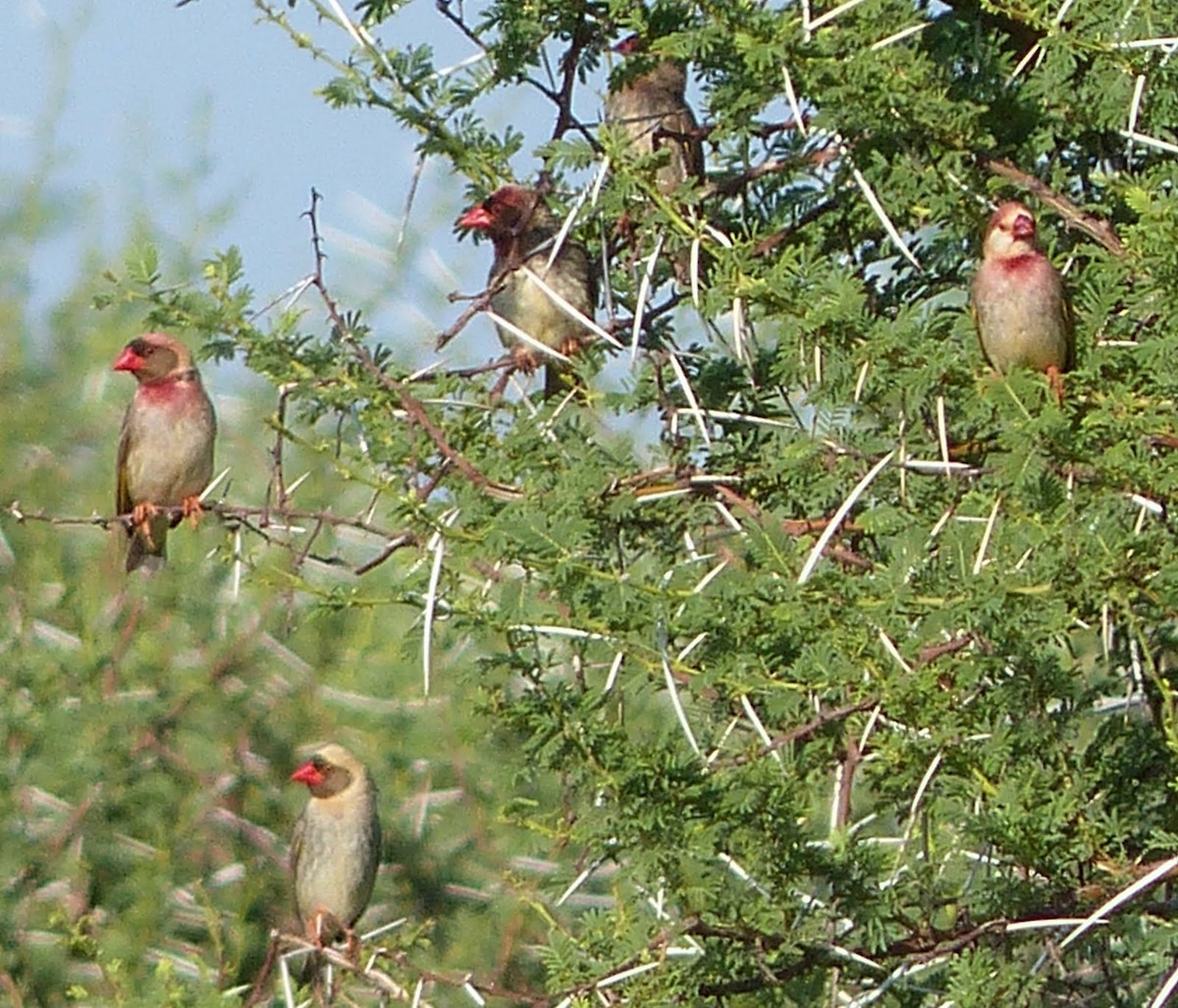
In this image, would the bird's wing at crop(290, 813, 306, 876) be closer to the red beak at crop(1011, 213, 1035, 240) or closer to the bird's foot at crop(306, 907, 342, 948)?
the bird's foot at crop(306, 907, 342, 948)

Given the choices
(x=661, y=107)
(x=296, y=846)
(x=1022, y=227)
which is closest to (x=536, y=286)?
(x=1022, y=227)

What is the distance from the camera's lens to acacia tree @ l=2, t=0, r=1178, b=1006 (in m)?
3.43

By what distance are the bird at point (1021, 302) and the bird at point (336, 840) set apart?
10.2ft

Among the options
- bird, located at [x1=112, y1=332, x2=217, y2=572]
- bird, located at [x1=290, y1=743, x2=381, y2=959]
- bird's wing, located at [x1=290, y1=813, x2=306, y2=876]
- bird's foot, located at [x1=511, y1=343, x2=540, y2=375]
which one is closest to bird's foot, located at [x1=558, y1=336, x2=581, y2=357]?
bird's foot, located at [x1=511, y1=343, x2=540, y2=375]

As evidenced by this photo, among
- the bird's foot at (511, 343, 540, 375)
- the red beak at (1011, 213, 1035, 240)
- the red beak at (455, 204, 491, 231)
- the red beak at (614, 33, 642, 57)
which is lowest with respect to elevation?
the bird's foot at (511, 343, 540, 375)

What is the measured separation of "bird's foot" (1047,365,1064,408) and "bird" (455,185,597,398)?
0.91m

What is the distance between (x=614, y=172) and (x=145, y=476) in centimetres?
307

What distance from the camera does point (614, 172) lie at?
370 cm

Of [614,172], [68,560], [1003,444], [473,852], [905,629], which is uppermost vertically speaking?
[614,172]

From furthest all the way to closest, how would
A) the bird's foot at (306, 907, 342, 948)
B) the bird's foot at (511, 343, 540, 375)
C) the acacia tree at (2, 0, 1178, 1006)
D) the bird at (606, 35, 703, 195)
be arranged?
1. the bird's foot at (306, 907, 342, 948)
2. the bird at (606, 35, 703, 195)
3. the bird's foot at (511, 343, 540, 375)
4. the acacia tree at (2, 0, 1178, 1006)

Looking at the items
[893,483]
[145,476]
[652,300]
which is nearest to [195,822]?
[145,476]

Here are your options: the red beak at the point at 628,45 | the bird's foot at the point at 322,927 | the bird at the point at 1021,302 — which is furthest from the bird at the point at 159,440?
the bird at the point at 1021,302

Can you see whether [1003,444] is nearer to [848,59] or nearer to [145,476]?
[848,59]

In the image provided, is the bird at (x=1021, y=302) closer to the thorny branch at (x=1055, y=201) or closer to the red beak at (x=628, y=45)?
the thorny branch at (x=1055, y=201)
